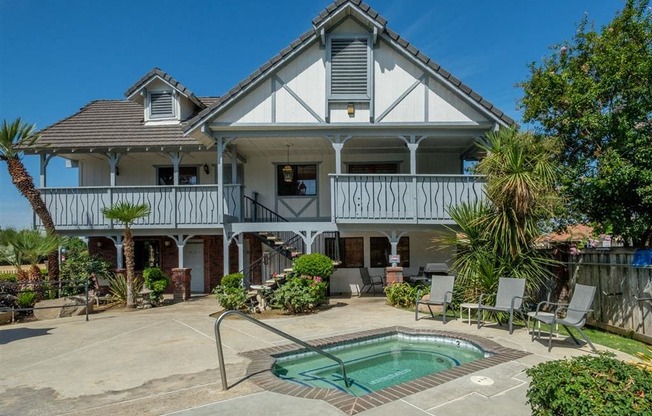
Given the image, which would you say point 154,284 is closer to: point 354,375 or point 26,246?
point 26,246

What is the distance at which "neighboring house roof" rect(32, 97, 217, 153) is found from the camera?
14312 millimetres

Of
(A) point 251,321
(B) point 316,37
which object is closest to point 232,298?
(A) point 251,321

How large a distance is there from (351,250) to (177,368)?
32.5 feet

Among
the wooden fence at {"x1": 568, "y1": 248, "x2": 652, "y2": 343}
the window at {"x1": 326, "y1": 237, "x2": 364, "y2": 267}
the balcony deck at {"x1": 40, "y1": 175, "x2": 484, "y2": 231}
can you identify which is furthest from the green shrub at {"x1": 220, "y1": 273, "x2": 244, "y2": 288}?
the wooden fence at {"x1": 568, "y1": 248, "x2": 652, "y2": 343}

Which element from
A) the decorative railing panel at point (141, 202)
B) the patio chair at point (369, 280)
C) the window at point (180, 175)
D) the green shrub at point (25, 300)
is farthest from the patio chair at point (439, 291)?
the window at point (180, 175)

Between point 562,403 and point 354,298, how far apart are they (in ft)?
35.0

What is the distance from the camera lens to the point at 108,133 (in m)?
15.1

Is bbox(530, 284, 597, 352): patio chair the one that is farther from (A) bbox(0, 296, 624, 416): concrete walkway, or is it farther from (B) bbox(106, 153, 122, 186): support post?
(B) bbox(106, 153, 122, 186): support post

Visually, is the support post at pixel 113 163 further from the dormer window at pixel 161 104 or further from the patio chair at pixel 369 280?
the patio chair at pixel 369 280

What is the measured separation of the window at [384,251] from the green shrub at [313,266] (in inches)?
173

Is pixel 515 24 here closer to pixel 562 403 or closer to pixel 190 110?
pixel 190 110

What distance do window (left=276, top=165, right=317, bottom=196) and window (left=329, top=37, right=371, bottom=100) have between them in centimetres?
393

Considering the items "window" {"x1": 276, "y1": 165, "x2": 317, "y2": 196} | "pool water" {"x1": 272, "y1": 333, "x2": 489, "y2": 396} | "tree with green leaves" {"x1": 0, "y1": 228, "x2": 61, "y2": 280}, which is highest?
"window" {"x1": 276, "y1": 165, "x2": 317, "y2": 196}

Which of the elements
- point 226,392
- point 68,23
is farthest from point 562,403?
point 68,23
